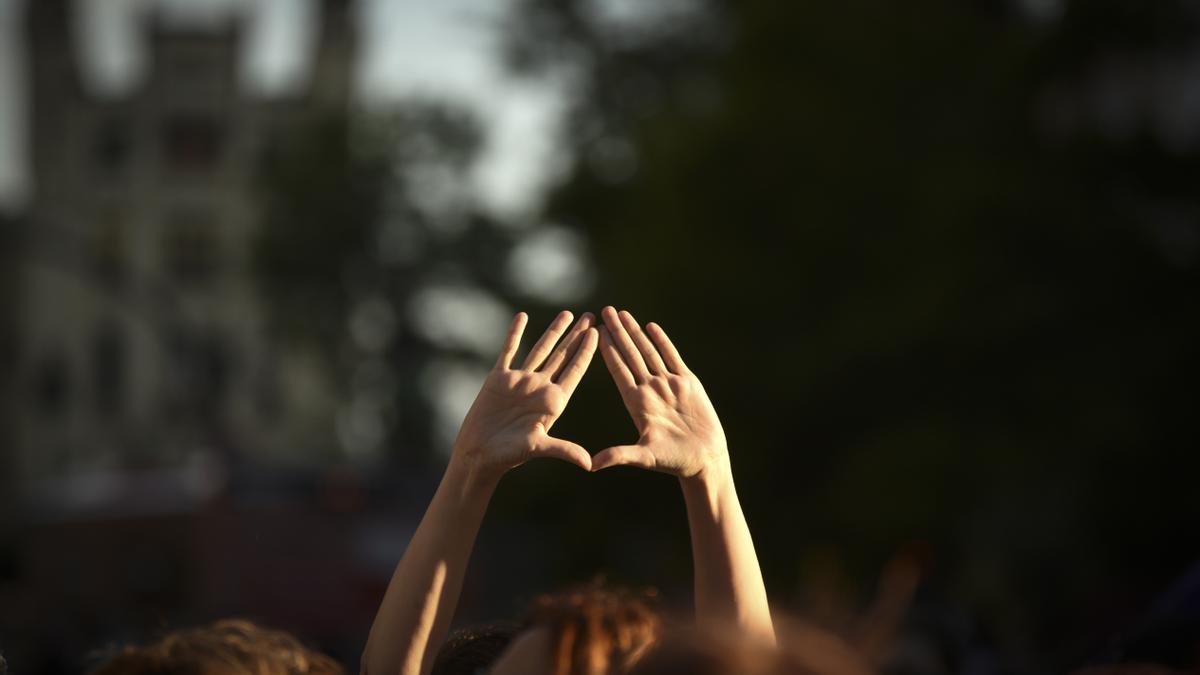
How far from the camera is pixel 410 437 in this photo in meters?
40.4

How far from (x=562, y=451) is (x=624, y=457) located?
109 millimetres

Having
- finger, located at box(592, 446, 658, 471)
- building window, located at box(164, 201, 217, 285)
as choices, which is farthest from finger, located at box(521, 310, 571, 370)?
building window, located at box(164, 201, 217, 285)

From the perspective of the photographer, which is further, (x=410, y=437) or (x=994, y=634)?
(x=410, y=437)

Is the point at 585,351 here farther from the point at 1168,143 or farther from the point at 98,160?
the point at 98,160

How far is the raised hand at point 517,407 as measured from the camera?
288 cm

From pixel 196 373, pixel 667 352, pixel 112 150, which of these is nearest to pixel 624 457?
pixel 667 352

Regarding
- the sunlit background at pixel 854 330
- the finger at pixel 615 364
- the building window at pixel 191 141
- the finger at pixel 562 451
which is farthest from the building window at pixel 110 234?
the finger at pixel 562 451

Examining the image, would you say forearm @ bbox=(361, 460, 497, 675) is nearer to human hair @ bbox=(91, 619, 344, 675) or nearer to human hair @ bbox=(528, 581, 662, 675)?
human hair @ bbox=(91, 619, 344, 675)

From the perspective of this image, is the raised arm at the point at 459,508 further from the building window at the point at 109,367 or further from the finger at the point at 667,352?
the building window at the point at 109,367

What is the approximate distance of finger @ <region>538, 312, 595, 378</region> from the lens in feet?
9.87

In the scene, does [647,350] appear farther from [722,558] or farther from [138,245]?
[138,245]

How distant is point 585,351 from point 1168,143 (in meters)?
16.6

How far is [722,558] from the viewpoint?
2.95 meters

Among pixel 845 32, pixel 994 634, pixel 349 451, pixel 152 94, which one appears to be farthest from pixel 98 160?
pixel 994 634
